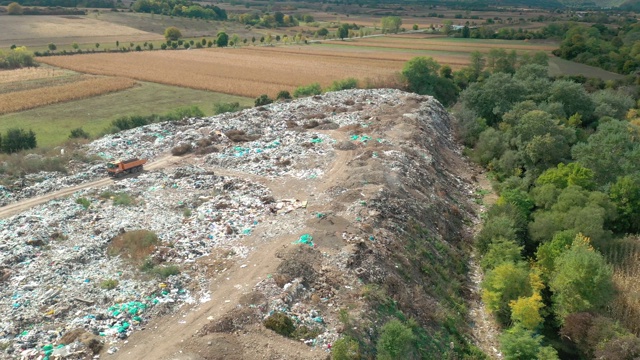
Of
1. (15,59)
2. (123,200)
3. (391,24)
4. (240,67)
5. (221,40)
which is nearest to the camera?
(123,200)

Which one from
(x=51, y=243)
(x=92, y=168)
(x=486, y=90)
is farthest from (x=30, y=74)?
(x=486, y=90)

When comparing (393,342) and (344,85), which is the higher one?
(344,85)

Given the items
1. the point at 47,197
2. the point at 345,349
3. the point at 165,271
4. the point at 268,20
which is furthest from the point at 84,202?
the point at 268,20

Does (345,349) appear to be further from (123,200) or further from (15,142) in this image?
(15,142)

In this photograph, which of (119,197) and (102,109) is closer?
(119,197)

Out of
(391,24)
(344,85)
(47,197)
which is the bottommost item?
(47,197)

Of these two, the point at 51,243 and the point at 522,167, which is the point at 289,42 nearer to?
the point at 522,167

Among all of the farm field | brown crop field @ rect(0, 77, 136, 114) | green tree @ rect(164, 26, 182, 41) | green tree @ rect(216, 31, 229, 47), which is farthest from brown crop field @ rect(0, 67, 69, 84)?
green tree @ rect(216, 31, 229, 47)
